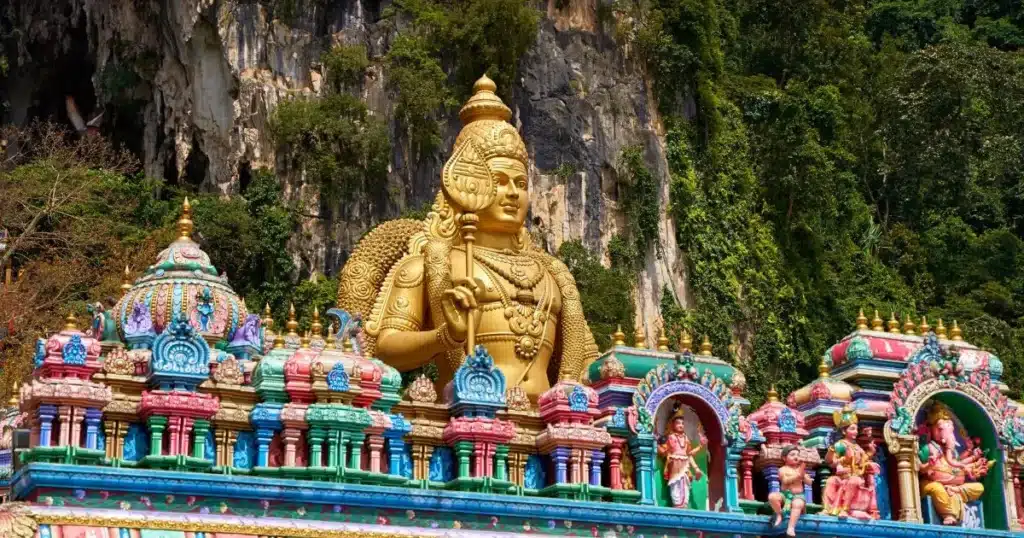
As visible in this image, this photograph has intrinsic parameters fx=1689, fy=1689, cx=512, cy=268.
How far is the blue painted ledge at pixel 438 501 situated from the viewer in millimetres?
11602

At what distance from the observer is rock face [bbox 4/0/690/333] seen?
34.5m

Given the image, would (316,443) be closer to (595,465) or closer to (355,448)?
(355,448)

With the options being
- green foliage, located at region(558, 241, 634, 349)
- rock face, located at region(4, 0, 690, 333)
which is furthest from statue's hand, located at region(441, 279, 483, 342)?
rock face, located at region(4, 0, 690, 333)

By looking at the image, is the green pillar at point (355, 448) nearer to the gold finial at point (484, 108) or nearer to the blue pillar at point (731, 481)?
the blue pillar at point (731, 481)

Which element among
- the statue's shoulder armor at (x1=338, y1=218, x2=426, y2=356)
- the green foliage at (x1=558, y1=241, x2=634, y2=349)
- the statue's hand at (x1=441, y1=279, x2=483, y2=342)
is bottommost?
the statue's hand at (x1=441, y1=279, x2=483, y2=342)

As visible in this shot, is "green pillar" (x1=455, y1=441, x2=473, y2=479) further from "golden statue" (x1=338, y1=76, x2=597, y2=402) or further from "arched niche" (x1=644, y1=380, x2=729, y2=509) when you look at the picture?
"golden statue" (x1=338, y1=76, x2=597, y2=402)

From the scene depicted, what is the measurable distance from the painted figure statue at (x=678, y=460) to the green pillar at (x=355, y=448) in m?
2.65

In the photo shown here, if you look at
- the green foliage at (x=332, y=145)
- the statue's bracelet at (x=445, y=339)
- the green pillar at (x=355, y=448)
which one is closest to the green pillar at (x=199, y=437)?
the green pillar at (x=355, y=448)

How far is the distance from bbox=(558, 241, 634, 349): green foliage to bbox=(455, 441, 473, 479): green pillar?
59.8ft

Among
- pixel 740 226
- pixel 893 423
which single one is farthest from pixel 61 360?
pixel 740 226

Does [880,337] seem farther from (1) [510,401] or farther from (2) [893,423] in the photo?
(1) [510,401]

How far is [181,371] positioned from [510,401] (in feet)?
9.29

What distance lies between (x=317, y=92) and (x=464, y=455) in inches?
902

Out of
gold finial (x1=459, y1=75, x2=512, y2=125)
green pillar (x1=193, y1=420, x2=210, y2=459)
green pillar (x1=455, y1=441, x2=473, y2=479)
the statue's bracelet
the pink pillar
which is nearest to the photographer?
the pink pillar
